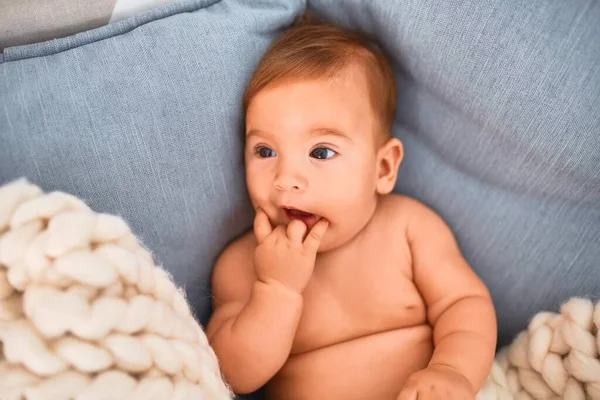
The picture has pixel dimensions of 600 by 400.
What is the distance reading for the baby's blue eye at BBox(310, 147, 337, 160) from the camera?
0.93 metres

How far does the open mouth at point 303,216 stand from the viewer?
95cm

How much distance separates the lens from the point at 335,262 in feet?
3.30

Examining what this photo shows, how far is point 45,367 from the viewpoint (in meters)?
0.53

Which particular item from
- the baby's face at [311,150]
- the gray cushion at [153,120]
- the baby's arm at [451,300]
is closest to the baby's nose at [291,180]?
the baby's face at [311,150]

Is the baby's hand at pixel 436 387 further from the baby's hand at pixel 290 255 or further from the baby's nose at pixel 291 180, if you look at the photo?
the baby's nose at pixel 291 180

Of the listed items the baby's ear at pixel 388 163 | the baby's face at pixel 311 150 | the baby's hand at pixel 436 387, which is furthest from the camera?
the baby's ear at pixel 388 163

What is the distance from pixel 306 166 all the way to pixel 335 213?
0.09 meters

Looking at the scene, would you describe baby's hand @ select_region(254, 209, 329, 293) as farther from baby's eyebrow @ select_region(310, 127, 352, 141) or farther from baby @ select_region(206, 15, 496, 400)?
baby's eyebrow @ select_region(310, 127, 352, 141)

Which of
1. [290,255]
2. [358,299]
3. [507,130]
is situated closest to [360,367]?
[358,299]

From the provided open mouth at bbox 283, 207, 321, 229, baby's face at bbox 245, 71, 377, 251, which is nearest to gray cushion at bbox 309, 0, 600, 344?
baby's face at bbox 245, 71, 377, 251

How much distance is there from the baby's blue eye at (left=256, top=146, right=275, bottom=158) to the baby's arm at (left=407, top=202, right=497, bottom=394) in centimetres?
28

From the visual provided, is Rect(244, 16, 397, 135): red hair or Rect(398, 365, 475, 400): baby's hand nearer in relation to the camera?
Rect(398, 365, 475, 400): baby's hand

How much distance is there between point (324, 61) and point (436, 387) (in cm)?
55

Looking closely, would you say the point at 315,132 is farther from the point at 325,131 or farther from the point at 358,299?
the point at 358,299
